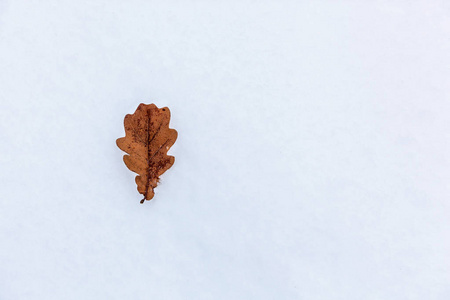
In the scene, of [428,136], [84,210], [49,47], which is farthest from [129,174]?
[428,136]

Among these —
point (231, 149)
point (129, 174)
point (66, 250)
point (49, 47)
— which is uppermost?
point (49, 47)

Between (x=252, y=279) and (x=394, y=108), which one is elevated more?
(x=394, y=108)

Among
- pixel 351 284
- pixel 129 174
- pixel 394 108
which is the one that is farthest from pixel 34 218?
pixel 394 108

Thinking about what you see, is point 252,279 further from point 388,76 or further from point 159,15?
point 159,15
